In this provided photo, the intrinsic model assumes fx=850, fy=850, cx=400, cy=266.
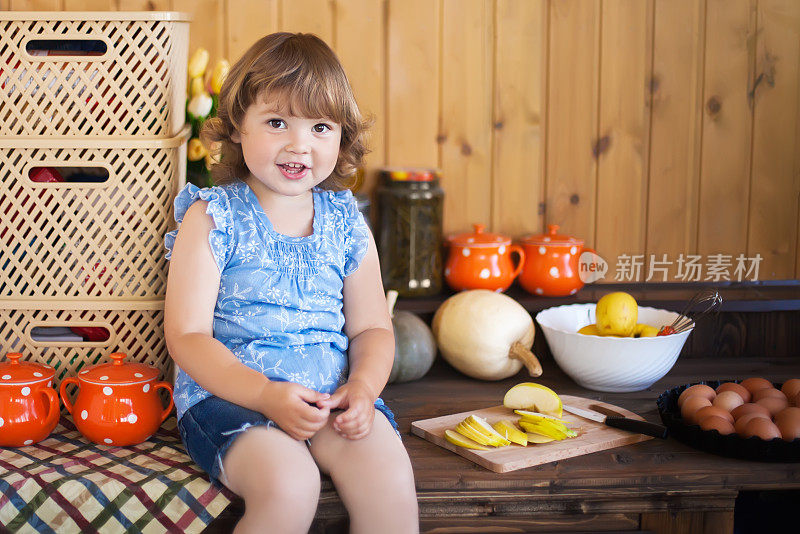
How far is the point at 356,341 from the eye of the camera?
1.29m

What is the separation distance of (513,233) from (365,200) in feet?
1.18

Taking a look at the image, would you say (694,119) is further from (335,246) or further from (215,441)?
(215,441)

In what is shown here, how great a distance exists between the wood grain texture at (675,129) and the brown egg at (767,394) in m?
0.55

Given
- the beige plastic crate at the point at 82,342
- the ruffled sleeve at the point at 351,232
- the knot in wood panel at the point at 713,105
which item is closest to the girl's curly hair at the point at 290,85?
the ruffled sleeve at the point at 351,232

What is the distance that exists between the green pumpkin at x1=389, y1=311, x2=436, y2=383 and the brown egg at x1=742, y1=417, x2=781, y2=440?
22.5 inches

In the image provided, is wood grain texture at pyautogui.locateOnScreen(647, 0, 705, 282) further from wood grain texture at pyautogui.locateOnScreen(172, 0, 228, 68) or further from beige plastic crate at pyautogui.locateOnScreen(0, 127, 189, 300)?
beige plastic crate at pyautogui.locateOnScreen(0, 127, 189, 300)

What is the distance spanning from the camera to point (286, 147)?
3.88 ft

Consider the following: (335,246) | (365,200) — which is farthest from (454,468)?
(365,200)

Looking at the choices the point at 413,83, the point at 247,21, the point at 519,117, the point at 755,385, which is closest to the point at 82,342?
the point at 247,21

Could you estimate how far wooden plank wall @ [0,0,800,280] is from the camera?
1.73 m

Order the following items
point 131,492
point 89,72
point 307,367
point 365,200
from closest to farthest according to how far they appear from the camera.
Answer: point 131,492 → point 307,367 → point 89,72 → point 365,200

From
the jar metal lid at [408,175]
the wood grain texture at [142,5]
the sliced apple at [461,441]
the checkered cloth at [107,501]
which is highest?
the wood grain texture at [142,5]

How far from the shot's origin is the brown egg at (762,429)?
1.16 m

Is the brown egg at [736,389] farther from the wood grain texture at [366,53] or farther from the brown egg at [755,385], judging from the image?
the wood grain texture at [366,53]
